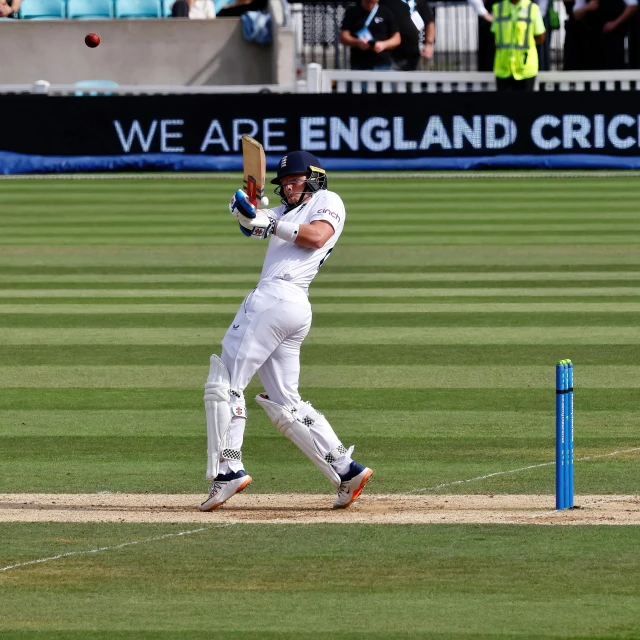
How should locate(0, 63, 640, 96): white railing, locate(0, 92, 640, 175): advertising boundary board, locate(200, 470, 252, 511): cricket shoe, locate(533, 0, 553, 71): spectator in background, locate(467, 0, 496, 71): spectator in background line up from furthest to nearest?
locate(467, 0, 496, 71): spectator in background → locate(533, 0, 553, 71): spectator in background → locate(0, 63, 640, 96): white railing → locate(0, 92, 640, 175): advertising boundary board → locate(200, 470, 252, 511): cricket shoe

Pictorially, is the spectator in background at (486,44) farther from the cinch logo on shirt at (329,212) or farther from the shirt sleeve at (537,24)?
A: the cinch logo on shirt at (329,212)

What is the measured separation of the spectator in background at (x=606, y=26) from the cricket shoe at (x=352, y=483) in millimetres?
22103

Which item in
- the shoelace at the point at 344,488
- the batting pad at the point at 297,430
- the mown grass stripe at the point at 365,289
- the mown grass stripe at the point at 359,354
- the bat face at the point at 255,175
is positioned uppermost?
the bat face at the point at 255,175

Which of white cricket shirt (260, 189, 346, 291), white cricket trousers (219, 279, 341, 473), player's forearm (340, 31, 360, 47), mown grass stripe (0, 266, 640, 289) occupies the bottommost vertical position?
mown grass stripe (0, 266, 640, 289)

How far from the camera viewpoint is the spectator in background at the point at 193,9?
3253cm

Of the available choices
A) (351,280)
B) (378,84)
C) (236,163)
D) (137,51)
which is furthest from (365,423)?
(137,51)

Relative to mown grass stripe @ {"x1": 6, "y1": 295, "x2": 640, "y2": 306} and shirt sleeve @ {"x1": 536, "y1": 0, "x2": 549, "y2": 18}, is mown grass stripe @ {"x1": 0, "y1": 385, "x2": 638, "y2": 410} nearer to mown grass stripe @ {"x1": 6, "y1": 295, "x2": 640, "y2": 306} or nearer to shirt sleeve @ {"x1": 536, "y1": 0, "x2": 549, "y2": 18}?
mown grass stripe @ {"x1": 6, "y1": 295, "x2": 640, "y2": 306}

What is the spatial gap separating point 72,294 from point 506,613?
1043 centimetres

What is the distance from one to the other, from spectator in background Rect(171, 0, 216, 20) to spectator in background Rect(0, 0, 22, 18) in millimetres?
3214

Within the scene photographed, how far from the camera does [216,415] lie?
307 inches


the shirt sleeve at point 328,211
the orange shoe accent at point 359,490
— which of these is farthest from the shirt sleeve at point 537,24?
the orange shoe accent at point 359,490

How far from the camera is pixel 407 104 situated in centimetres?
2617

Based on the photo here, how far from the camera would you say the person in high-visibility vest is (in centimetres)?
2661

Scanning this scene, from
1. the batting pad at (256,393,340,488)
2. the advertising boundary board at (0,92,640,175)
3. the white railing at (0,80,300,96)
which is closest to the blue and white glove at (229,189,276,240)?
the batting pad at (256,393,340,488)
